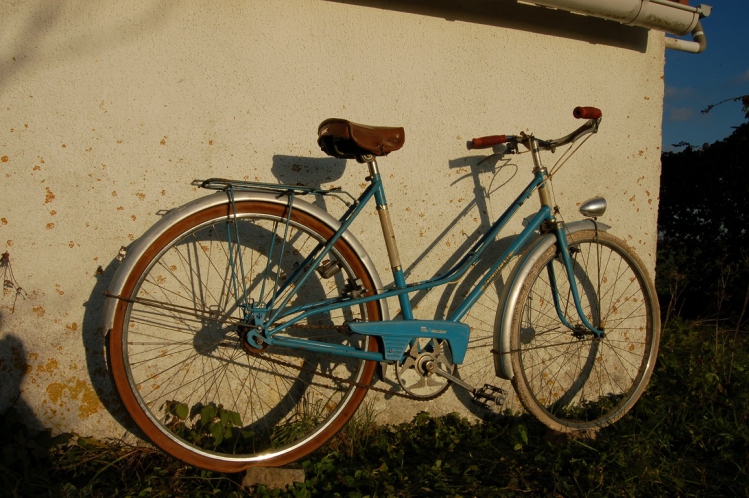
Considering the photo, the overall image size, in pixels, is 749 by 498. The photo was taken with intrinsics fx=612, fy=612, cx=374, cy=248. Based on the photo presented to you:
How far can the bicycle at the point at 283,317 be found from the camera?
231cm

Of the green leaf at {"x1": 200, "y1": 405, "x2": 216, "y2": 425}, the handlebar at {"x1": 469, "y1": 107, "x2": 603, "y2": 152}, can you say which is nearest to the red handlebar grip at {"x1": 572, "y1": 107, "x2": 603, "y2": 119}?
the handlebar at {"x1": 469, "y1": 107, "x2": 603, "y2": 152}

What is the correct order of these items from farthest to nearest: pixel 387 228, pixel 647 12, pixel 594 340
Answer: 1. pixel 594 340
2. pixel 647 12
3. pixel 387 228

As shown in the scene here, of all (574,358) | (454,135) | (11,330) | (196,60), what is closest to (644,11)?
(454,135)

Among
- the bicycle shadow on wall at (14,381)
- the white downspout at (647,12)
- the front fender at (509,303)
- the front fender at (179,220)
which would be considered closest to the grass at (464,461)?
the bicycle shadow on wall at (14,381)

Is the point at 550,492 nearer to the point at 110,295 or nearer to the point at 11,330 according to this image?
the point at 110,295

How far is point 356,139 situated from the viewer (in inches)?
90.6

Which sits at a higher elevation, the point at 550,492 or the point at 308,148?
the point at 308,148

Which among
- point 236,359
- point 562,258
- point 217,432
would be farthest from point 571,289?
point 217,432

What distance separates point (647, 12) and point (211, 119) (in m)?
2.24

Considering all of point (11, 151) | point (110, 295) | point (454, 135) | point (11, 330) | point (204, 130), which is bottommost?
point (11, 330)

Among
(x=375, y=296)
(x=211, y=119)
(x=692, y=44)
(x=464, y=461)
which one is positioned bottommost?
(x=464, y=461)

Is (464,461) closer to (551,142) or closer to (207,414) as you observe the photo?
(207,414)

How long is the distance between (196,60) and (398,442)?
75.4 inches

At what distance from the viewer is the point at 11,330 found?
2.42 m
